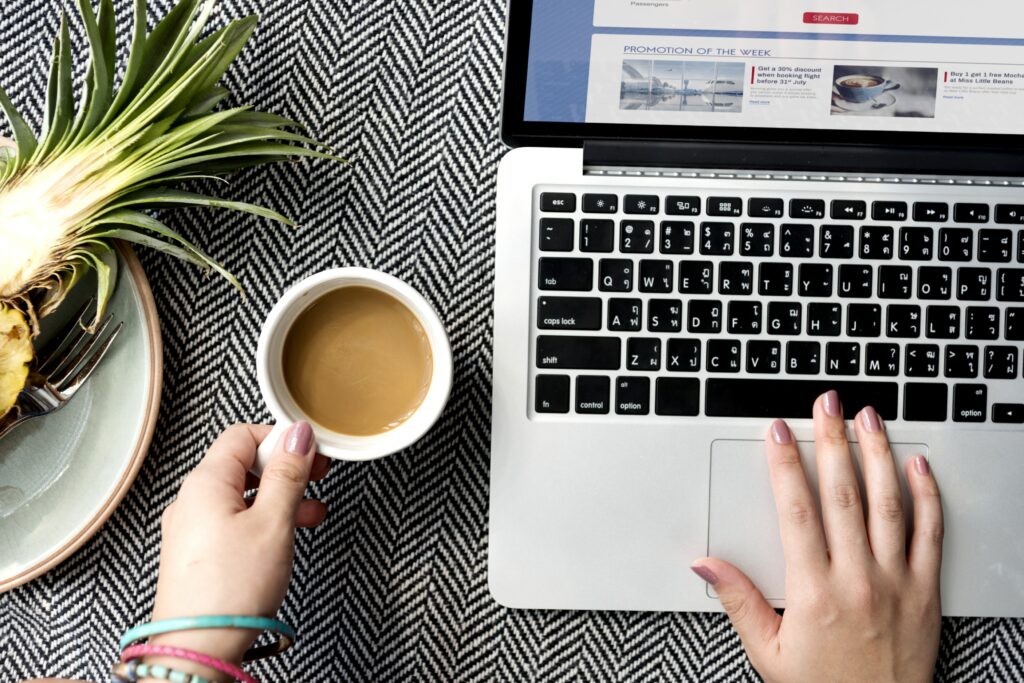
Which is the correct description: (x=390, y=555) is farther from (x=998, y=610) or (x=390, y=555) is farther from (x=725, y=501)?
(x=998, y=610)

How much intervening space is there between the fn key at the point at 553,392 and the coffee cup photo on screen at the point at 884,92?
281 millimetres

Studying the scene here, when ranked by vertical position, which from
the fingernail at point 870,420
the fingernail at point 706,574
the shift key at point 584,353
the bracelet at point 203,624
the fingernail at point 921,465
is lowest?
the bracelet at point 203,624

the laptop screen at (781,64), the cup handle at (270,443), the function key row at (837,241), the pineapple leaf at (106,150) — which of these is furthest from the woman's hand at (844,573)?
the pineapple leaf at (106,150)

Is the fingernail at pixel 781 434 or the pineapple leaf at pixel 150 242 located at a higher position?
the pineapple leaf at pixel 150 242

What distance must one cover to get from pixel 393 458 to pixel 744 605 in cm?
30

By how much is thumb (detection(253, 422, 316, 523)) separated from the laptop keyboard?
0.17 metres

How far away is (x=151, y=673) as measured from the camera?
0.52 metres

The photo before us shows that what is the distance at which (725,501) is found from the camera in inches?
23.9

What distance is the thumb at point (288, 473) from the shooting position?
1.79ft

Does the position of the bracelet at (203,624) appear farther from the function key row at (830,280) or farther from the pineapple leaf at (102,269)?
the function key row at (830,280)

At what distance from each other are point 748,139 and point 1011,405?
283 mm

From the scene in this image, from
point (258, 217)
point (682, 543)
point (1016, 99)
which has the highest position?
point (1016, 99)

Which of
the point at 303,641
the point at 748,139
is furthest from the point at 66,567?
the point at 748,139

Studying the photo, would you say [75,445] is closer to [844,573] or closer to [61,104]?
[61,104]
